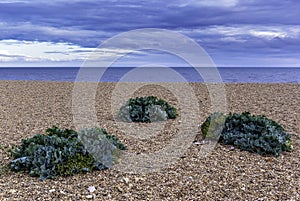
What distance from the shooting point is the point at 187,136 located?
6891 millimetres

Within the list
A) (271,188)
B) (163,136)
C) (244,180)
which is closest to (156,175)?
(244,180)

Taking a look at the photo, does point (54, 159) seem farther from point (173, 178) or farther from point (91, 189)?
point (173, 178)

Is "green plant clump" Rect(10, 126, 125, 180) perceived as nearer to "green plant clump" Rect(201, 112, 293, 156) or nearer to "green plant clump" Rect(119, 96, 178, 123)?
"green plant clump" Rect(201, 112, 293, 156)

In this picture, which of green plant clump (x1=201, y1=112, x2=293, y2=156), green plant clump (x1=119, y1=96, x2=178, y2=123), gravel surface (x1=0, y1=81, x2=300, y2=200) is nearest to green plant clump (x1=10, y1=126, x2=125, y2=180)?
gravel surface (x1=0, y1=81, x2=300, y2=200)

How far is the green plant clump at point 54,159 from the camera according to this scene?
4.89m

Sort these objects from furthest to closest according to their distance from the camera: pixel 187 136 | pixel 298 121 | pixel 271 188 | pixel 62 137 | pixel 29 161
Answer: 1. pixel 298 121
2. pixel 187 136
3. pixel 62 137
4. pixel 29 161
5. pixel 271 188

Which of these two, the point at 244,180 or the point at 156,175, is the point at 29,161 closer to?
the point at 156,175

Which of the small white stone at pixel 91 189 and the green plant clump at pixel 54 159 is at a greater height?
the green plant clump at pixel 54 159

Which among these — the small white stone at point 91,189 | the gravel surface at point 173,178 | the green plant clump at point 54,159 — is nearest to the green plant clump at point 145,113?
the gravel surface at point 173,178

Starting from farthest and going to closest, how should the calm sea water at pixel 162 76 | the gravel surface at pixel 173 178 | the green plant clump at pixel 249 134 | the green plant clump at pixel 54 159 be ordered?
the calm sea water at pixel 162 76
the green plant clump at pixel 249 134
the green plant clump at pixel 54 159
the gravel surface at pixel 173 178

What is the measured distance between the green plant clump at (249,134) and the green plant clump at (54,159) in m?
2.40

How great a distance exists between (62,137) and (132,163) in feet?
3.70

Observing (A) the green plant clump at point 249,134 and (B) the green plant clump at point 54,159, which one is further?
(A) the green plant clump at point 249,134

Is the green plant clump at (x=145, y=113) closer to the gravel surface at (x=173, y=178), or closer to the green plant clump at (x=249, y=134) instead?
the gravel surface at (x=173, y=178)
